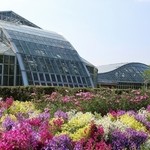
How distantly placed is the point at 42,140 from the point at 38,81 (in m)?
33.1

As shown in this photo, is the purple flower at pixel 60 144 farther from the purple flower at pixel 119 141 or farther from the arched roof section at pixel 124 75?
the arched roof section at pixel 124 75

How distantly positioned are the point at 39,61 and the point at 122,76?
26.5m

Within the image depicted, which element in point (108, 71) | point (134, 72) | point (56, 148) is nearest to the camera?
point (56, 148)

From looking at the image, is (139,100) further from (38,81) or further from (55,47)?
(55,47)

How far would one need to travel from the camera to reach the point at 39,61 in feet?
131

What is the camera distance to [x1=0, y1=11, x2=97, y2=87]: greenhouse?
125 ft

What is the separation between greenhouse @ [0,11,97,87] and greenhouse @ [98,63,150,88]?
554 inches

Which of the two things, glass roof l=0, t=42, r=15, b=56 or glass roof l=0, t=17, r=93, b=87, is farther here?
glass roof l=0, t=17, r=93, b=87

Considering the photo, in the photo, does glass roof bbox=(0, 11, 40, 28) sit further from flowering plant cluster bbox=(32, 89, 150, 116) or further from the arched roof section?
flowering plant cluster bbox=(32, 89, 150, 116)

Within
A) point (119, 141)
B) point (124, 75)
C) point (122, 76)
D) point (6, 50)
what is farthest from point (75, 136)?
point (124, 75)

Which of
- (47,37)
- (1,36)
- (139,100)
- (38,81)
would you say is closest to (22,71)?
(38,81)

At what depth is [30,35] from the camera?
4338 centimetres

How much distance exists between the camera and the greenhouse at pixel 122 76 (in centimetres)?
6154

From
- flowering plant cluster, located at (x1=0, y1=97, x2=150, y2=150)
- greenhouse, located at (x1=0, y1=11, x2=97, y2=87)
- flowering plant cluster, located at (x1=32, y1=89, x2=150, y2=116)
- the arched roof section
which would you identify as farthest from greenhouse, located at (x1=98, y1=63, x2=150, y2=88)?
flowering plant cluster, located at (x1=0, y1=97, x2=150, y2=150)
